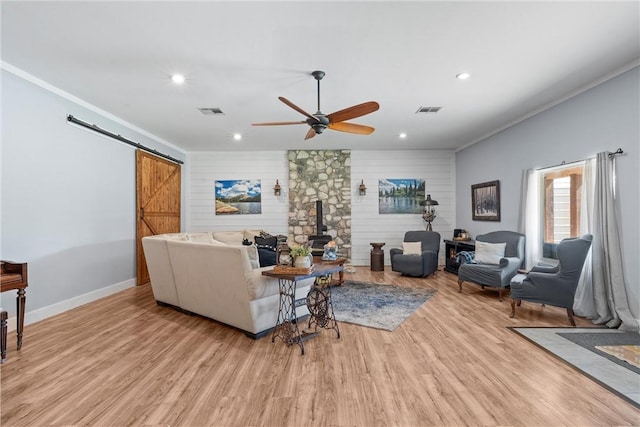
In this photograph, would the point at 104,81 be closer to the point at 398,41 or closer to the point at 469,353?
the point at 398,41

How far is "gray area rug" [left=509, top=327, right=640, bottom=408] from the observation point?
2269mm

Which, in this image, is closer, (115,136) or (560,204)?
(560,204)

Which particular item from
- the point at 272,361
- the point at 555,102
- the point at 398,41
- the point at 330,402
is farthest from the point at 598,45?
the point at 272,361

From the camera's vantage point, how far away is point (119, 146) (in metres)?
5.15

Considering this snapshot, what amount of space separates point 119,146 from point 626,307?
23.6ft

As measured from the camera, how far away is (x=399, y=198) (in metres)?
7.70

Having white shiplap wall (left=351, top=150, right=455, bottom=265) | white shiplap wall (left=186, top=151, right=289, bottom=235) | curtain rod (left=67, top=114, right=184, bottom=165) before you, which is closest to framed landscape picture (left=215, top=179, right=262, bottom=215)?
white shiplap wall (left=186, top=151, right=289, bottom=235)

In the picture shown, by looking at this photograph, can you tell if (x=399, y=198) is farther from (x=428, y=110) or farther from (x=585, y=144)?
(x=585, y=144)

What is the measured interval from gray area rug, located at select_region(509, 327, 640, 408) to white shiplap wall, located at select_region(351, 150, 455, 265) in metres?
4.39

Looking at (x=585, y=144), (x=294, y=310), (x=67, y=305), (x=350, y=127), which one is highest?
(x=350, y=127)

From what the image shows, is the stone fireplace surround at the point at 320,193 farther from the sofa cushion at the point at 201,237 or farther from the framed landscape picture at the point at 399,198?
the sofa cushion at the point at 201,237

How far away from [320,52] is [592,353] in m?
3.75

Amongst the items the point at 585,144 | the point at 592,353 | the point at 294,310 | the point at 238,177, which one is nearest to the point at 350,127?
the point at 294,310

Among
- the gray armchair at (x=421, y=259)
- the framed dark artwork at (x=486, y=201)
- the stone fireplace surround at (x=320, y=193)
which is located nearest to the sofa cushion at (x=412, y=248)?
the gray armchair at (x=421, y=259)
